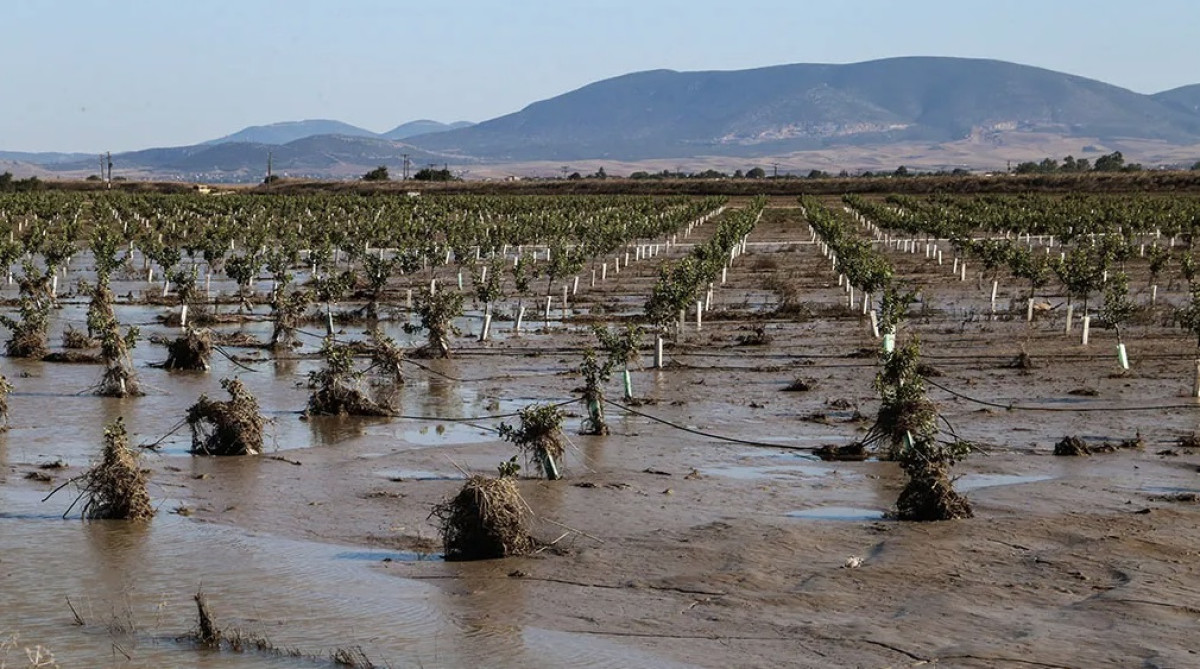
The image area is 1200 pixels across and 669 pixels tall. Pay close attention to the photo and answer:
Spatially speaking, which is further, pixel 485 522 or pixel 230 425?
pixel 230 425

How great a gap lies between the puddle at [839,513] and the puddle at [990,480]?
1.36 metres

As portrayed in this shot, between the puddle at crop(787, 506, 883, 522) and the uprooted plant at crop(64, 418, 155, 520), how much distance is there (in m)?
5.75

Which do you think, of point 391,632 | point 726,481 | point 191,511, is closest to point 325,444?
point 191,511

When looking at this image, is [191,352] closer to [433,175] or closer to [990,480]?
[990,480]

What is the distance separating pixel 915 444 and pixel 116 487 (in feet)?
23.7

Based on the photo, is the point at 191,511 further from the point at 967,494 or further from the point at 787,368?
the point at 787,368

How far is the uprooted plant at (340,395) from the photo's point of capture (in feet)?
60.4

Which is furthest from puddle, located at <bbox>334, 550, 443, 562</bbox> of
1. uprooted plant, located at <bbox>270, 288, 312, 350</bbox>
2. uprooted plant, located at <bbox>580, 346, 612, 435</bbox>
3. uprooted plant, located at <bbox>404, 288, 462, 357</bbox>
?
uprooted plant, located at <bbox>270, 288, 312, 350</bbox>

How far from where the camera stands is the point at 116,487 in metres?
12.5

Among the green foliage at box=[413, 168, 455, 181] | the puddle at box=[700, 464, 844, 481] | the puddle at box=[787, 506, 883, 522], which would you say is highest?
the green foliage at box=[413, 168, 455, 181]

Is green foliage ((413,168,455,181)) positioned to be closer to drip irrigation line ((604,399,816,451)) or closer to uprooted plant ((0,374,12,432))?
drip irrigation line ((604,399,816,451))

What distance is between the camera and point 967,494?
13461 mm

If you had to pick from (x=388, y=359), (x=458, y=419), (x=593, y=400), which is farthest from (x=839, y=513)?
(x=388, y=359)

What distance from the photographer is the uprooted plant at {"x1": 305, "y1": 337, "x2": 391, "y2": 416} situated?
60.4 ft
